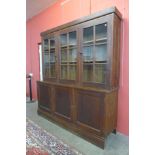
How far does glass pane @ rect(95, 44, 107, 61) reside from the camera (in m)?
2.12

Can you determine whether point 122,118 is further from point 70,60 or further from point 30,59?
point 30,59

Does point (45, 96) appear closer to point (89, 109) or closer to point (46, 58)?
point (46, 58)

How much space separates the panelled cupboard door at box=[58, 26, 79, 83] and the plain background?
1.81 meters

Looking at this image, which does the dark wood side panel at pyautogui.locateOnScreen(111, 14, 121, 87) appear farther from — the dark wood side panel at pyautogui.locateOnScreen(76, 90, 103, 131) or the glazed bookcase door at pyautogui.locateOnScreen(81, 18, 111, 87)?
the dark wood side panel at pyautogui.locateOnScreen(76, 90, 103, 131)

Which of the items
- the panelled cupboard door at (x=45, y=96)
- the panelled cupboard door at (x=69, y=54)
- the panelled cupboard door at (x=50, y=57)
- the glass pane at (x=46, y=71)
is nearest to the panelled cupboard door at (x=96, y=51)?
the panelled cupboard door at (x=69, y=54)

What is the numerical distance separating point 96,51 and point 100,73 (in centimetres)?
33

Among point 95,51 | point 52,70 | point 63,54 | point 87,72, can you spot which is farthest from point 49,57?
point 95,51

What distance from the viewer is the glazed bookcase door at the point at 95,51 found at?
2088mm

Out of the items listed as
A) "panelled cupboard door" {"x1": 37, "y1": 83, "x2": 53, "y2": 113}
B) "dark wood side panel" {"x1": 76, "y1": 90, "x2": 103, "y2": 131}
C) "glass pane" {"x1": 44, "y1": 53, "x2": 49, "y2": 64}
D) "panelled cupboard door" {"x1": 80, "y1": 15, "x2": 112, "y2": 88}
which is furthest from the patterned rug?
"glass pane" {"x1": 44, "y1": 53, "x2": 49, "y2": 64}

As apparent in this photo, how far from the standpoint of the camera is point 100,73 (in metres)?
2.21

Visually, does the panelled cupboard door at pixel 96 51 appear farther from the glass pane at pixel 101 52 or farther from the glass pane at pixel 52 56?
the glass pane at pixel 52 56

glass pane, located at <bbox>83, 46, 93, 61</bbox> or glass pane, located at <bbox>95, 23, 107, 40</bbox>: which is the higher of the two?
glass pane, located at <bbox>95, 23, 107, 40</bbox>
